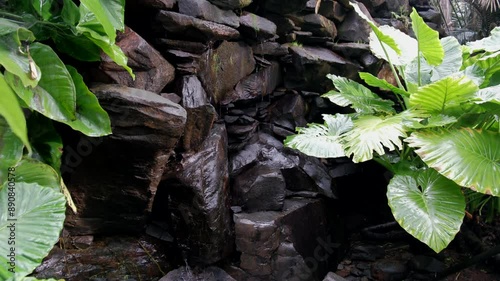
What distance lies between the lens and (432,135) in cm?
253

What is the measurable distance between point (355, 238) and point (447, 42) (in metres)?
2.16

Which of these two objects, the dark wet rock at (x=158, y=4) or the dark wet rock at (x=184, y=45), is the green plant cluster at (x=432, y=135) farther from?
the dark wet rock at (x=158, y=4)

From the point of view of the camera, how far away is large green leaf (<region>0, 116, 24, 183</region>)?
1429 mm

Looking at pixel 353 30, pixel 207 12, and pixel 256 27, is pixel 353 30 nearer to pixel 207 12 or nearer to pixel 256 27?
pixel 256 27

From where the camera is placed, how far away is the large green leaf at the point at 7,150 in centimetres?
143

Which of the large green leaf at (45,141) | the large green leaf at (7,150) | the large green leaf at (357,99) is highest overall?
the large green leaf at (7,150)

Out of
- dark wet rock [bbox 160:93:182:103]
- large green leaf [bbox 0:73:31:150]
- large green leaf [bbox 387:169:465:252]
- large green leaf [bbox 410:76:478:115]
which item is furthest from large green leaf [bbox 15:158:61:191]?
large green leaf [bbox 410:76:478:115]

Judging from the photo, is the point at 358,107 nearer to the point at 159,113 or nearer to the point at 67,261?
the point at 159,113

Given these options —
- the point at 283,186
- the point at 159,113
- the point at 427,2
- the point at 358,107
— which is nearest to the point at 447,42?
the point at 358,107

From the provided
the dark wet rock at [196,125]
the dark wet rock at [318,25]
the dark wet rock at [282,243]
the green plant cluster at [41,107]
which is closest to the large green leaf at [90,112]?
the green plant cluster at [41,107]

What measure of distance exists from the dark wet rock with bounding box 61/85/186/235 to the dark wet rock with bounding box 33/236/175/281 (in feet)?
0.34

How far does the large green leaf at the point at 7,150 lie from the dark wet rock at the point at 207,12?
185 centimetres

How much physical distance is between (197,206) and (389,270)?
1.78 metres

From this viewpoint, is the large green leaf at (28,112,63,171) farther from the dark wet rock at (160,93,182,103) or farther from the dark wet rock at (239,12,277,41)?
the dark wet rock at (239,12,277,41)
